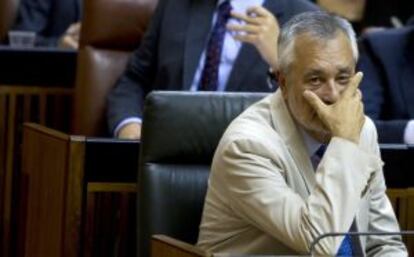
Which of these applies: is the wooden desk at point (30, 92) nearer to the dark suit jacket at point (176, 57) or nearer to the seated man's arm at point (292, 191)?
the dark suit jacket at point (176, 57)

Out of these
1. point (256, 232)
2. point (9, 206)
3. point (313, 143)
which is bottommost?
point (9, 206)

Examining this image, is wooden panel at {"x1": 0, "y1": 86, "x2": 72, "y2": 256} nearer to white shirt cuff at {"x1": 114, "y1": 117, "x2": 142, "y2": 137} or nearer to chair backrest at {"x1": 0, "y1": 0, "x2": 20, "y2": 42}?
white shirt cuff at {"x1": 114, "y1": 117, "x2": 142, "y2": 137}

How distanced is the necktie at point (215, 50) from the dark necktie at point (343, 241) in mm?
1336

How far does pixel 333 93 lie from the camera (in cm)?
299

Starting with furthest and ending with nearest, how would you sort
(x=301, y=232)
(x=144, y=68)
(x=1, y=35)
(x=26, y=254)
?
(x=1, y=35), (x=144, y=68), (x=26, y=254), (x=301, y=232)

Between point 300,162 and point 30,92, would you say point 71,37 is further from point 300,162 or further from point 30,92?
point 300,162

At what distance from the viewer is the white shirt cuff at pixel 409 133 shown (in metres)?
4.13

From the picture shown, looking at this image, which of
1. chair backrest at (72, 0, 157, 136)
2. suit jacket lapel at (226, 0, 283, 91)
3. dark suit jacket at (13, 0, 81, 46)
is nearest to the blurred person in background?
dark suit jacket at (13, 0, 81, 46)

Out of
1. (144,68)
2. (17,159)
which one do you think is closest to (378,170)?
(144,68)

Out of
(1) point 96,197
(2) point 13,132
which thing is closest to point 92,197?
(1) point 96,197

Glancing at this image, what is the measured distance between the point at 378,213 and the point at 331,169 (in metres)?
0.34

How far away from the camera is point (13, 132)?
4.89m

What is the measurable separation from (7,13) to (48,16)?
20cm

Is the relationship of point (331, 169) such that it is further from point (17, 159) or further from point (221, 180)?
point (17, 159)
